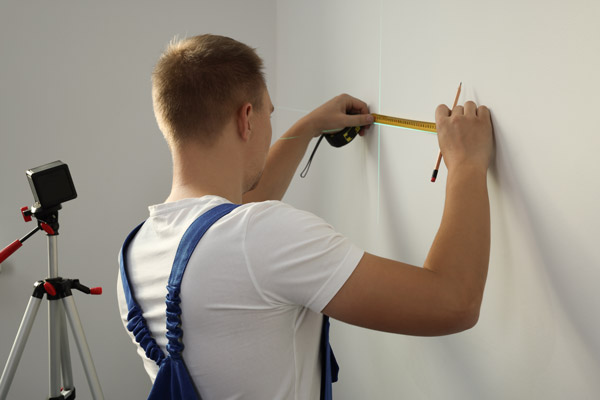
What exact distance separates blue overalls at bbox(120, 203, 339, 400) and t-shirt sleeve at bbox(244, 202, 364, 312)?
0.29 ft

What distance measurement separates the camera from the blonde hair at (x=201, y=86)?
100 cm

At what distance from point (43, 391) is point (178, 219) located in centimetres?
153

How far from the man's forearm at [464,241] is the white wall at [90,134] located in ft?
4.52

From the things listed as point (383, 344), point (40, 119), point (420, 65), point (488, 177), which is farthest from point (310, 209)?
point (40, 119)

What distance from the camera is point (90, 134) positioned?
6.66ft

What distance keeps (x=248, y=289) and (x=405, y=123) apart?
0.65 metres

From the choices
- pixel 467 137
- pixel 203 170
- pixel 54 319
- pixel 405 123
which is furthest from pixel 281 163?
pixel 54 319

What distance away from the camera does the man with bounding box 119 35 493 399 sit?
2.68ft

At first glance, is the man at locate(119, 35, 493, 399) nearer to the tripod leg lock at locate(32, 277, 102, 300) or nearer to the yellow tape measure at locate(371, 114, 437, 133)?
the yellow tape measure at locate(371, 114, 437, 133)

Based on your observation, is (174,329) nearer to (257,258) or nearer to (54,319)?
(257,258)

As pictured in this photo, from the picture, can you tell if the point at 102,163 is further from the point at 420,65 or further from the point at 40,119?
the point at 420,65

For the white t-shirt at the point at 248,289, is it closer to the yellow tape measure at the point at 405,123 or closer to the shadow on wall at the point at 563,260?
the shadow on wall at the point at 563,260

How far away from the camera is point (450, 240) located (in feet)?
2.85

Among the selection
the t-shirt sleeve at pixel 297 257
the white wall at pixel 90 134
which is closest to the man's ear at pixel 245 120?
the t-shirt sleeve at pixel 297 257
